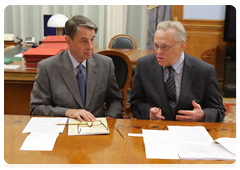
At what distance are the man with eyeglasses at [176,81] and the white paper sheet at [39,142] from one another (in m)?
0.74

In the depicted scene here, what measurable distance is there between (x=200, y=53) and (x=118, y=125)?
368 cm

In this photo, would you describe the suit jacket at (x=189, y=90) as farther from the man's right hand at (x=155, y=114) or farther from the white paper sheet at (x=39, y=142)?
the white paper sheet at (x=39, y=142)

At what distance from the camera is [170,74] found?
1.86 m

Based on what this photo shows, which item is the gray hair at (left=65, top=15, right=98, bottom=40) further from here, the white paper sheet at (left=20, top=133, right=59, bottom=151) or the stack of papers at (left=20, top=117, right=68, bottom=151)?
the white paper sheet at (left=20, top=133, right=59, bottom=151)

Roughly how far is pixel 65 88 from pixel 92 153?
0.70 m

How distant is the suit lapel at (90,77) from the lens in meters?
1.83

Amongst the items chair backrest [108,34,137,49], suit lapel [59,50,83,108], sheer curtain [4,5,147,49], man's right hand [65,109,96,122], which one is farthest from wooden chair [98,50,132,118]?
sheer curtain [4,5,147,49]

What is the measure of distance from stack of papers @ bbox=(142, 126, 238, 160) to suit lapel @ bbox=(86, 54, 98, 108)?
1.78ft

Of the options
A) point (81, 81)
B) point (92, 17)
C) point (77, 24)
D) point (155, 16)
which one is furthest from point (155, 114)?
point (92, 17)

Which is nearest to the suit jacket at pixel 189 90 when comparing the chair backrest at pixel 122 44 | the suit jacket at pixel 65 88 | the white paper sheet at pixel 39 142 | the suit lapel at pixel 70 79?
the suit jacket at pixel 65 88

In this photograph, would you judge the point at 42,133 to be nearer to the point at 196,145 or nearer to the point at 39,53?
the point at 196,145

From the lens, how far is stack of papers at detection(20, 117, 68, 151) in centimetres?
125

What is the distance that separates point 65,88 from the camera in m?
1.78

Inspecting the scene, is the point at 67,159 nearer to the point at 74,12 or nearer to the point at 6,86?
the point at 6,86
